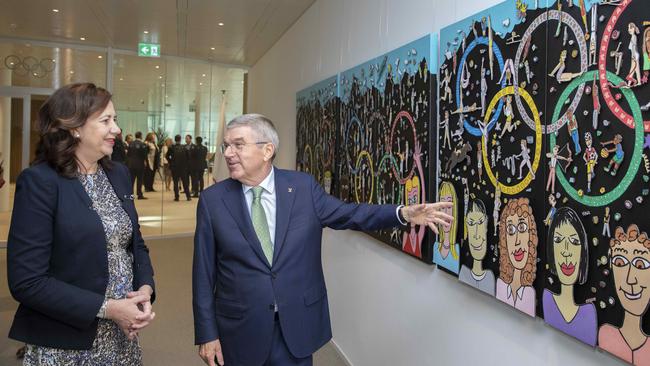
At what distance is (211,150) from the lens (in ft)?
36.6

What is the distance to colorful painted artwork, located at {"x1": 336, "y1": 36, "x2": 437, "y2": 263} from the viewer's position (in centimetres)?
279

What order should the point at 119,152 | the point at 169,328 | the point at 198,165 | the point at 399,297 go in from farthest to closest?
1. the point at 198,165
2. the point at 119,152
3. the point at 169,328
4. the point at 399,297

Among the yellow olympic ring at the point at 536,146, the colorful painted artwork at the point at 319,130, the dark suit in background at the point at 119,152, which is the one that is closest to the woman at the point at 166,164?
the dark suit in background at the point at 119,152

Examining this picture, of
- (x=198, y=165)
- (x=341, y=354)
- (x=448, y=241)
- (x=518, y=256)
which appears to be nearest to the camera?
(x=518, y=256)

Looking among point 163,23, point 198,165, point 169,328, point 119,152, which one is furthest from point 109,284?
point 198,165

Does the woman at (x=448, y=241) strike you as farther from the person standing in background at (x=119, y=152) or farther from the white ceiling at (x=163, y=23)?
the person standing in background at (x=119, y=152)

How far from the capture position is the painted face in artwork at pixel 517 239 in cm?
193

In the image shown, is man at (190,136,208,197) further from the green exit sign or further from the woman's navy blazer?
the woman's navy blazer

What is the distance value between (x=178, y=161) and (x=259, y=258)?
30.3ft

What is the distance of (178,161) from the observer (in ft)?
35.3

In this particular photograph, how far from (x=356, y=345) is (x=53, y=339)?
2.61 meters

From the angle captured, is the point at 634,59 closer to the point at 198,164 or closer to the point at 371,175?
the point at 371,175

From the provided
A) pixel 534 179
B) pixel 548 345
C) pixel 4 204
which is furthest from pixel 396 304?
pixel 4 204

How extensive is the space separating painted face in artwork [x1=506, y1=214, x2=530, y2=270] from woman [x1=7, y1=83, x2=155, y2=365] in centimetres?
145
